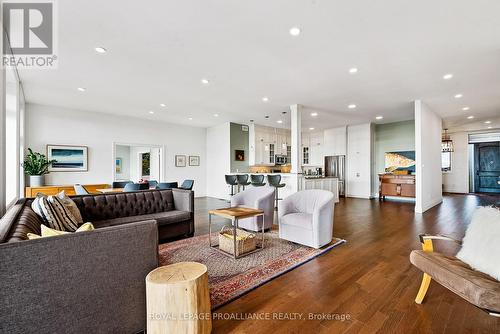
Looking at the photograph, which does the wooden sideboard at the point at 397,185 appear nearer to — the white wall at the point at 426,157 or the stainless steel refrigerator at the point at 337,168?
the white wall at the point at 426,157

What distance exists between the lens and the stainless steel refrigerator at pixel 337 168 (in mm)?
9539

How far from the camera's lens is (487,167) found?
32.5ft

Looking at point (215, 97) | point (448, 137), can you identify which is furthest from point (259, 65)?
point (448, 137)

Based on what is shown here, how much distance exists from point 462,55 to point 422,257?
3575 millimetres

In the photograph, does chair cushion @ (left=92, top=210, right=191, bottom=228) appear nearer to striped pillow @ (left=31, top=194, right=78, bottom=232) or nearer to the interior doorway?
striped pillow @ (left=31, top=194, right=78, bottom=232)

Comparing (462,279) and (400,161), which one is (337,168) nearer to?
(400,161)

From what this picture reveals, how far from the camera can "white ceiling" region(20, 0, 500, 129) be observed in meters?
2.56

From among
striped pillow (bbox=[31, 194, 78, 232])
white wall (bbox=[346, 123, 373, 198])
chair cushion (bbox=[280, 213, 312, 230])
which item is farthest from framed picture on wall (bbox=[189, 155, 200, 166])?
striped pillow (bbox=[31, 194, 78, 232])

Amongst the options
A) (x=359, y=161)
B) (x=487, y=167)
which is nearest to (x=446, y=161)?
(x=487, y=167)

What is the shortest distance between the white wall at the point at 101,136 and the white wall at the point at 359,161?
6241 mm

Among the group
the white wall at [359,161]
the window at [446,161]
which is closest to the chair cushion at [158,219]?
the white wall at [359,161]

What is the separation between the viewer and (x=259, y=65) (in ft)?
12.8

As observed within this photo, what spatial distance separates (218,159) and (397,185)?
6547 mm

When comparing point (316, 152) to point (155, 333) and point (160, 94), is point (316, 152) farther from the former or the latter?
point (155, 333)
